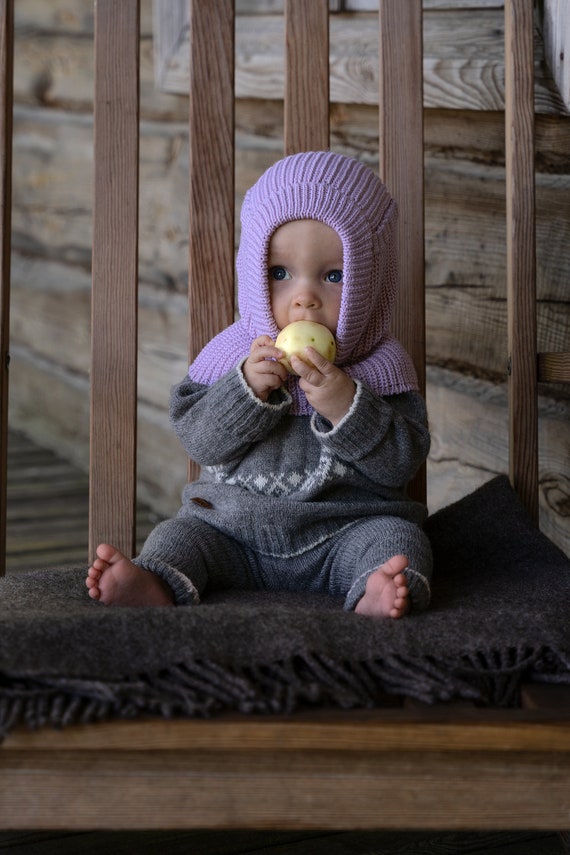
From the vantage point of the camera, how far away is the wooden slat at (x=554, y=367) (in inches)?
47.6

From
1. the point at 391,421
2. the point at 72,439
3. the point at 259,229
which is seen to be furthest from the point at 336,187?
the point at 72,439

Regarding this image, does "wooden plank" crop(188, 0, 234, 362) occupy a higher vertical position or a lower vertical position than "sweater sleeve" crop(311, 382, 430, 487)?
higher

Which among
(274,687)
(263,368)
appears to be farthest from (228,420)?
(274,687)

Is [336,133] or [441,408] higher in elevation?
[336,133]

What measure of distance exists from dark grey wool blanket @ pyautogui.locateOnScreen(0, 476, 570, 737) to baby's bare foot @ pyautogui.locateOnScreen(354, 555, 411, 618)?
24mm

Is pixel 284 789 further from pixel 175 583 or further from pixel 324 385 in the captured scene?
pixel 324 385

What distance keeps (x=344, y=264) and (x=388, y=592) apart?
39 cm

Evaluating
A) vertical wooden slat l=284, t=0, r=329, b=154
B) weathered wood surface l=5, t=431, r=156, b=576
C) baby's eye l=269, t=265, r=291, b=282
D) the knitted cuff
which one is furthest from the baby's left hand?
weathered wood surface l=5, t=431, r=156, b=576

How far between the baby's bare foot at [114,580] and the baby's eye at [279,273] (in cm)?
37

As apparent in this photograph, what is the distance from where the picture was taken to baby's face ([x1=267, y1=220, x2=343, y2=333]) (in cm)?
108

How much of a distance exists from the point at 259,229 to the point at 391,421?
260 millimetres

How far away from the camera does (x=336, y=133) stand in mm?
1746
